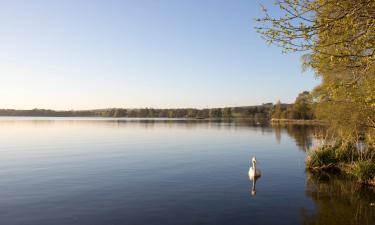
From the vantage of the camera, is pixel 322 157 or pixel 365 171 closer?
pixel 365 171

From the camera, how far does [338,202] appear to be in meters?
21.2

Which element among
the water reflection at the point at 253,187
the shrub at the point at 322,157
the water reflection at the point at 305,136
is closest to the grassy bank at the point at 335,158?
the shrub at the point at 322,157

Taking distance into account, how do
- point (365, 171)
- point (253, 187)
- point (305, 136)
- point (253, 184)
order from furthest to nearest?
point (305, 136) < point (365, 171) < point (253, 184) < point (253, 187)

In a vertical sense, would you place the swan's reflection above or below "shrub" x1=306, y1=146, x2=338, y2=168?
below

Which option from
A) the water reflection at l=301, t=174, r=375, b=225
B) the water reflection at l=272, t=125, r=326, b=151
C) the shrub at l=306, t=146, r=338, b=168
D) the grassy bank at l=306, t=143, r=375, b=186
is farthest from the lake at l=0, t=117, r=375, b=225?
the water reflection at l=272, t=125, r=326, b=151

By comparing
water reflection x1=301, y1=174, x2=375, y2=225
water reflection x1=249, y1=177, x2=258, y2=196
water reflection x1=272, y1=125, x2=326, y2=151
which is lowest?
water reflection x1=301, y1=174, x2=375, y2=225

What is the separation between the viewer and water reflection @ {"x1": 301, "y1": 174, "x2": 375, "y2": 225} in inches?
707

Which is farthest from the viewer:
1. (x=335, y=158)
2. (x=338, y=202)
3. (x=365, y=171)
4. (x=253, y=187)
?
(x=335, y=158)

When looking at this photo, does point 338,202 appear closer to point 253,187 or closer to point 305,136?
point 253,187

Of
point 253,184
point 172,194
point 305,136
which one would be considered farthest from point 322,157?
point 305,136

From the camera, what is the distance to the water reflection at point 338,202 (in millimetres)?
17959

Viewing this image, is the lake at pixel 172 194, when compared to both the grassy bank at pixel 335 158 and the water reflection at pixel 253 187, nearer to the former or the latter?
the water reflection at pixel 253 187

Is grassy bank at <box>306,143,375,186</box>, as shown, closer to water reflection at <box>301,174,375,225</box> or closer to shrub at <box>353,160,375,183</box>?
shrub at <box>353,160,375,183</box>

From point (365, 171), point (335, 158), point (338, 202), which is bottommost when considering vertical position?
point (338, 202)
